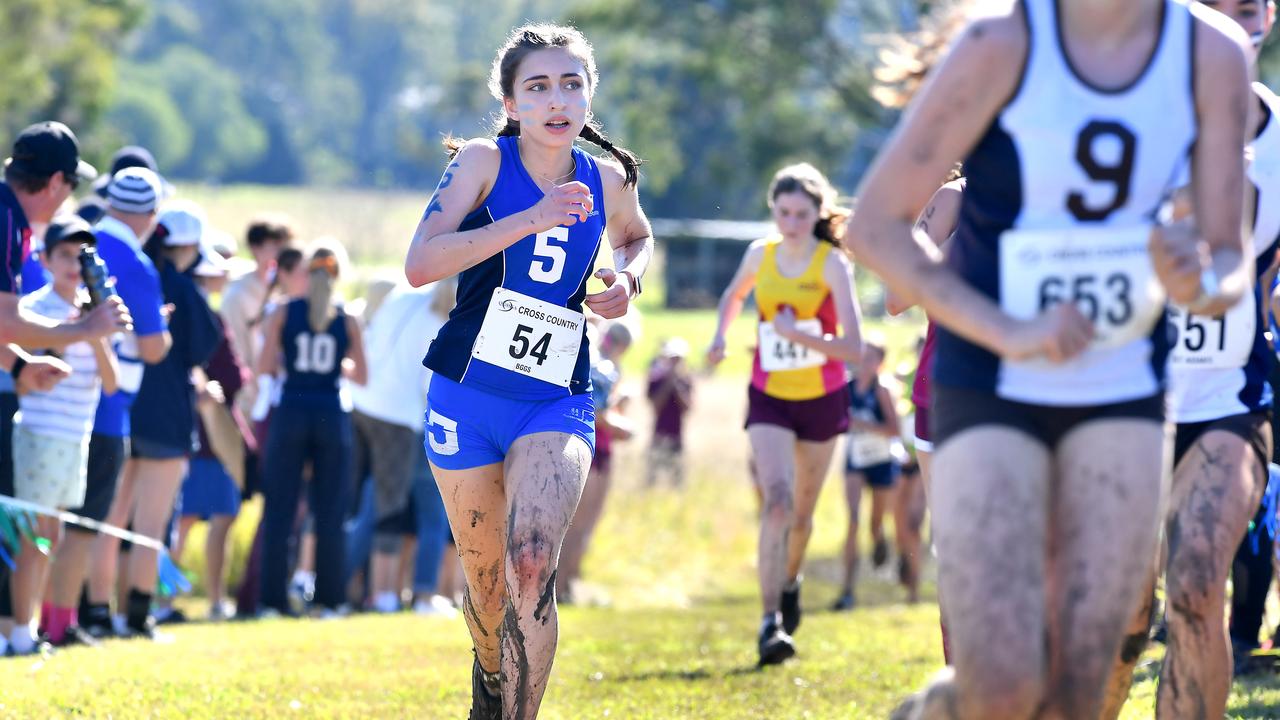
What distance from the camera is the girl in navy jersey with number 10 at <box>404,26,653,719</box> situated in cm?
513

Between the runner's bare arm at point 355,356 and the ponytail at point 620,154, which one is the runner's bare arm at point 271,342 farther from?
the ponytail at point 620,154

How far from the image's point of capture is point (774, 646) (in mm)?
8469

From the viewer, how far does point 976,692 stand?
136 inches

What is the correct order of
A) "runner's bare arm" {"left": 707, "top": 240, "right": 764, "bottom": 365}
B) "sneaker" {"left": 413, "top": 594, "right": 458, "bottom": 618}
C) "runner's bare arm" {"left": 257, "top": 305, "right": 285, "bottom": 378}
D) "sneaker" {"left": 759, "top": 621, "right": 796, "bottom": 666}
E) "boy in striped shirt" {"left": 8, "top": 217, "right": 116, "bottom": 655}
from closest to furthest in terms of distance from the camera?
"boy in striped shirt" {"left": 8, "top": 217, "right": 116, "bottom": 655}
"sneaker" {"left": 759, "top": 621, "right": 796, "bottom": 666}
"runner's bare arm" {"left": 707, "top": 240, "right": 764, "bottom": 365}
"runner's bare arm" {"left": 257, "top": 305, "right": 285, "bottom": 378}
"sneaker" {"left": 413, "top": 594, "right": 458, "bottom": 618}

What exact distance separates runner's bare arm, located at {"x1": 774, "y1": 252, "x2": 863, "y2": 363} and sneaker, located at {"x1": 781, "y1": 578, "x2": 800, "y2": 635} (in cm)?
125

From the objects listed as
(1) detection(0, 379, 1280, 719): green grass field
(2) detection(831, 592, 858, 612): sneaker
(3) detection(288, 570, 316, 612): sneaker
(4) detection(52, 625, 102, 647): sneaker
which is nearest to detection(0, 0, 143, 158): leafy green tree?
(3) detection(288, 570, 316, 612): sneaker

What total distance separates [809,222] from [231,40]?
13551 cm

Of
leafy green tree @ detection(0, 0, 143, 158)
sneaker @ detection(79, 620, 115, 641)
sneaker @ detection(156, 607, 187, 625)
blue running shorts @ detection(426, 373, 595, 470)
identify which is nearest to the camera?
blue running shorts @ detection(426, 373, 595, 470)

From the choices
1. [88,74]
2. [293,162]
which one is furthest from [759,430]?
[293,162]

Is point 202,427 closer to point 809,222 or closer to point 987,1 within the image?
point 809,222

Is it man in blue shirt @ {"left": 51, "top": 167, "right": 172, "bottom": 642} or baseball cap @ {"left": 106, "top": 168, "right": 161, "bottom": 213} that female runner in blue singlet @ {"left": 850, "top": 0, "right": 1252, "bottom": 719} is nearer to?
man in blue shirt @ {"left": 51, "top": 167, "right": 172, "bottom": 642}

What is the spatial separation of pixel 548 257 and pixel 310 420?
5.81 meters

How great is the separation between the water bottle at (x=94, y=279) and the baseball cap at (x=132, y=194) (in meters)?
1.07

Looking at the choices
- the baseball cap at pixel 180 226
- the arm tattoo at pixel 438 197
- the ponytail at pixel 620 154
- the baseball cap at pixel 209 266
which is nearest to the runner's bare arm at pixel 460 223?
the arm tattoo at pixel 438 197
